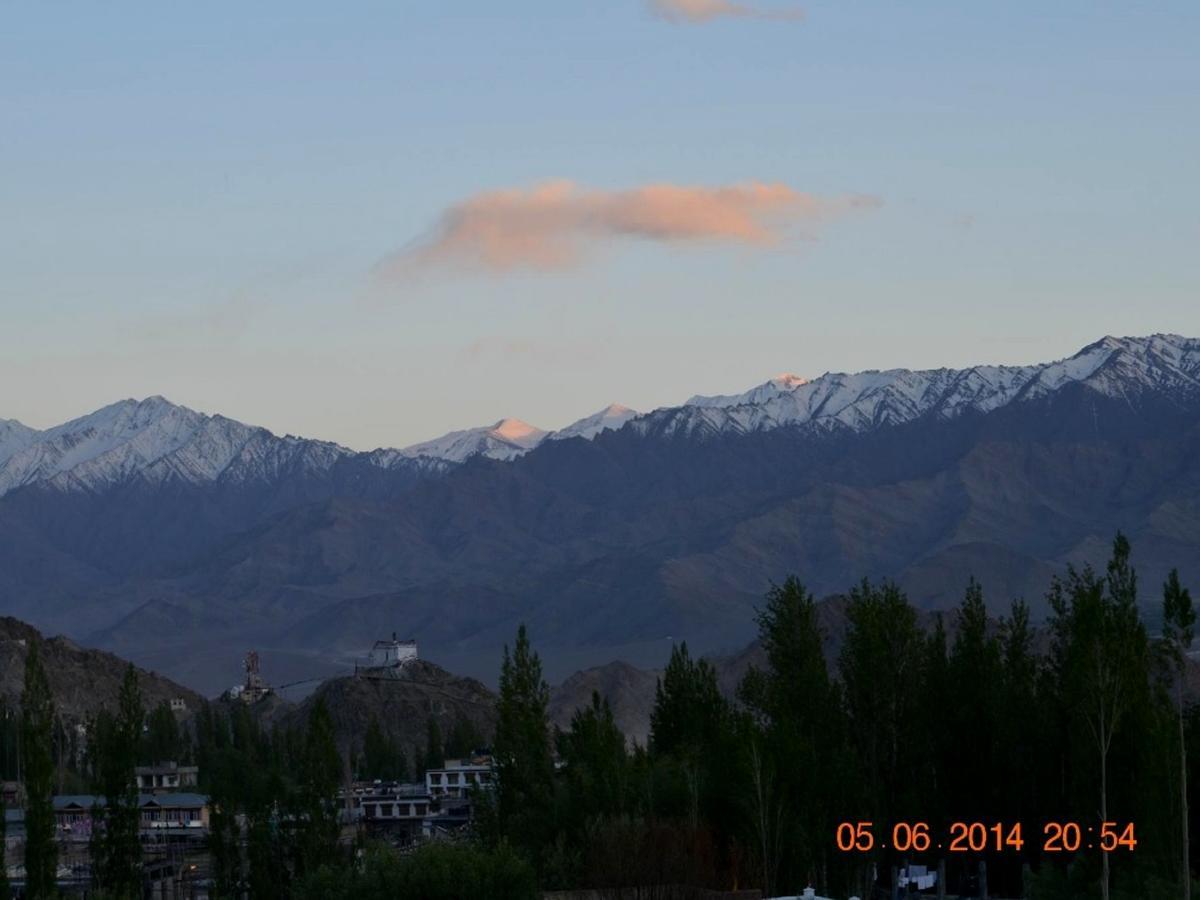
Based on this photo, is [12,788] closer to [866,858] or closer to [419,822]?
[419,822]

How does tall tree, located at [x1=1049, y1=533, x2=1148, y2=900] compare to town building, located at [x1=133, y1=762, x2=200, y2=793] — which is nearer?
tall tree, located at [x1=1049, y1=533, x2=1148, y2=900]

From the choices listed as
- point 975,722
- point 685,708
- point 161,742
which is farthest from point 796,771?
point 161,742

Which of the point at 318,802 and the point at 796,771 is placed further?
the point at 318,802

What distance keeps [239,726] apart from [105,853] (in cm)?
7104

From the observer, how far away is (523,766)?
71062 millimetres

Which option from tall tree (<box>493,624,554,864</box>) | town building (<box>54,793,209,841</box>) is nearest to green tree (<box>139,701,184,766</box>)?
town building (<box>54,793,209,841</box>)

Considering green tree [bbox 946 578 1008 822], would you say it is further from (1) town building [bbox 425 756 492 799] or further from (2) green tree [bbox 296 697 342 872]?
(1) town building [bbox 425 756 492 799]

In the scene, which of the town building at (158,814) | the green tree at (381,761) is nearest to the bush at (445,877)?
the town building at (158,814)

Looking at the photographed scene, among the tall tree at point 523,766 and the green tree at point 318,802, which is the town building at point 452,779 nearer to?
the tall tree at point 523,766

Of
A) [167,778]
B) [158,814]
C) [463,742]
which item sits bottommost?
[158,814]

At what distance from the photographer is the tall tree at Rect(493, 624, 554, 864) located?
225 ft

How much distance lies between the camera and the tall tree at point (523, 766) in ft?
225

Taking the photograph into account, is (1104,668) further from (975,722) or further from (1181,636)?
(975,722)

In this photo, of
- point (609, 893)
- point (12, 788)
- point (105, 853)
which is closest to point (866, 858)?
point (609, 893)
